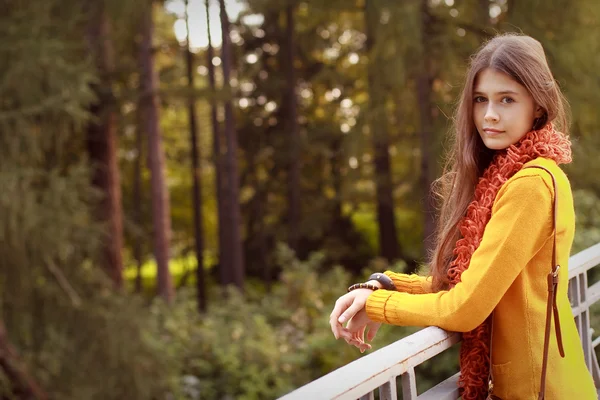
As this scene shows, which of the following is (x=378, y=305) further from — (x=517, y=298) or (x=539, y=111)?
(x=539, y=111)

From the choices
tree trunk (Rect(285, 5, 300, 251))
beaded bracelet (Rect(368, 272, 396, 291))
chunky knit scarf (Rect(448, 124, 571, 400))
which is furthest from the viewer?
tree trunk (Rect(285, 5, 300, 251))

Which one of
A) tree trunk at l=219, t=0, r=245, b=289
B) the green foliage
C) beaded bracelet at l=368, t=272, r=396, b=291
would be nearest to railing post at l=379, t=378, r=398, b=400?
beaded bracelet at l=368, t=272, r=396, b=291

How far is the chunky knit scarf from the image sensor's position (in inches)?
62.6

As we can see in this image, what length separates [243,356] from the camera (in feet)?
27.0

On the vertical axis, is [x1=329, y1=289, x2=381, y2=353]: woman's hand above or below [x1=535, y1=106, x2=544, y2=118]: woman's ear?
below

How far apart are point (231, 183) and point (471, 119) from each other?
42.5ft

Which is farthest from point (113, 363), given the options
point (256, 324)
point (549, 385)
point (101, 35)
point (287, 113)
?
point (287, 113)

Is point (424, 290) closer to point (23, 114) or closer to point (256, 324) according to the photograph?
point (23, 114)

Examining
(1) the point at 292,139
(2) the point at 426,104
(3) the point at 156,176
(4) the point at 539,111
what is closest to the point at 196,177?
(1) the point at 292,139

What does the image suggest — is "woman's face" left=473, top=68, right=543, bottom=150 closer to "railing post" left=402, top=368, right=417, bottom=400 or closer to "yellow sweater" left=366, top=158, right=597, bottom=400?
"yellow sweater" left=366, top=158, right=597, bottom=400

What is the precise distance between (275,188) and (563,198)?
59.9 ft

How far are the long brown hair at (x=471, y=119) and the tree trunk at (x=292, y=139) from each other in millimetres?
16176

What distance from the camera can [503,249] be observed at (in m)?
1.46

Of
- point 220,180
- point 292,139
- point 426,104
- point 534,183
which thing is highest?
point 534,183
